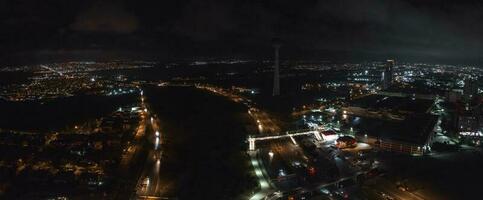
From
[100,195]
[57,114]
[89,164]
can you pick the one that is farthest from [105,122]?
[100,195]

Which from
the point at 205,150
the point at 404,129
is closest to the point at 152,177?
the point at 205,150

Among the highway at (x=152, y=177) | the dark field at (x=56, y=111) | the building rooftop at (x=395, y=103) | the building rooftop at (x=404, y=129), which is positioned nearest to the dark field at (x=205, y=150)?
the highway at (x=152, y=177)

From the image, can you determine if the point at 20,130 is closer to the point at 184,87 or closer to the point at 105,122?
the point at 105,122

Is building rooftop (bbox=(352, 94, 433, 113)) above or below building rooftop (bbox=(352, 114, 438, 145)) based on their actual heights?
below

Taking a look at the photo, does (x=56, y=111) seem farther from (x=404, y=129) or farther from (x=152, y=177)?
(x=404, y=129)

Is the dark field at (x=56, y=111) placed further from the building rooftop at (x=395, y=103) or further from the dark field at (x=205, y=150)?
the building rooftop at (x=395, y=103)

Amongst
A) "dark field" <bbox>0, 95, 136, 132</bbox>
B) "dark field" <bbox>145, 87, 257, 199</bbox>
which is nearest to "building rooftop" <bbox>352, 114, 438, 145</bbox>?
"dark field" <bbox>145, 87, 257, 199</bbox>

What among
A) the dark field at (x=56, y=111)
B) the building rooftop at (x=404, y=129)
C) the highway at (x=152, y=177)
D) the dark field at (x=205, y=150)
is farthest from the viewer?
the dark field at (x=56, y=111)

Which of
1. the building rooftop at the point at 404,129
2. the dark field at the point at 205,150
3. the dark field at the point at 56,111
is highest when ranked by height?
the building rooftop at the point at 404,129

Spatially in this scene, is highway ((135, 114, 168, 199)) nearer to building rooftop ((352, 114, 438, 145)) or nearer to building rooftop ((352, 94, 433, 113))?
building rooftop ((352, 114, 438, 145))

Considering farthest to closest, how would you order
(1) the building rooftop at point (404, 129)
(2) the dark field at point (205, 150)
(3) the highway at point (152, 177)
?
(1) the building rooftop at point (404, 129), (2) the dark field at point (205, 150), (3) the highway at point (152, 177)
